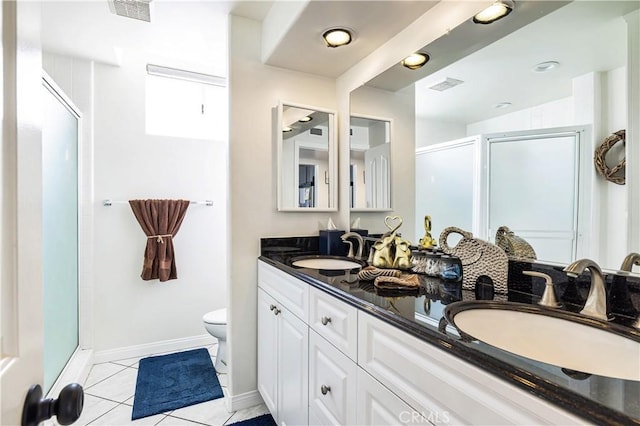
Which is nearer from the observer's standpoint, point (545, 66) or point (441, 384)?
point (441, 384)

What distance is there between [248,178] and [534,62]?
1504 mm

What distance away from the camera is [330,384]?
1181 mm

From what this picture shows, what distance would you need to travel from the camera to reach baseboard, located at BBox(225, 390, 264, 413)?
6.35ft

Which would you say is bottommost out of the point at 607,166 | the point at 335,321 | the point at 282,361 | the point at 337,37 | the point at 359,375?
the point at 282,361

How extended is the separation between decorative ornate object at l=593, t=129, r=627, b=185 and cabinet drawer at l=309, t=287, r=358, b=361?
875mm

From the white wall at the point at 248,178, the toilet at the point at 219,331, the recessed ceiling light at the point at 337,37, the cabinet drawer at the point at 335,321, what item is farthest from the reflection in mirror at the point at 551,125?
the toilet at the point at 219,331

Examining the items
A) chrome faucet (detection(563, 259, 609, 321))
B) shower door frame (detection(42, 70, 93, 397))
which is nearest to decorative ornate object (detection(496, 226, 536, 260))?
chrome faucet (detection(563, 259, 609, 321))

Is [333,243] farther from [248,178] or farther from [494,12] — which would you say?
[494,12]

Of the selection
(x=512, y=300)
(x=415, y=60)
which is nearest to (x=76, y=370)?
(x=512, y=300)

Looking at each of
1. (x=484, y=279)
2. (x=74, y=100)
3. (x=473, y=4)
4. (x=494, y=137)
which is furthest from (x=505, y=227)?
(x=74, y=100)

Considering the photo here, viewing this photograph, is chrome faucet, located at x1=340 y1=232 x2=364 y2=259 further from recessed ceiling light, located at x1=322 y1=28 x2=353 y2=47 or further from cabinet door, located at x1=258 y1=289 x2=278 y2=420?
recessed ceiling light, located at x1=322 y1=28 x2=353 y2=47

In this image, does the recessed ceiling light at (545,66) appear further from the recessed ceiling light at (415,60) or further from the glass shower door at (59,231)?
the glass shower door at (59,231)

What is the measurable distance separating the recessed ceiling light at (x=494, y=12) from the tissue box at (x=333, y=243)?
130 cm

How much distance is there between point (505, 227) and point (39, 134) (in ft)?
4.71
